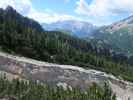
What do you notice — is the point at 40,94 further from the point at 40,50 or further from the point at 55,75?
the point at 40,50

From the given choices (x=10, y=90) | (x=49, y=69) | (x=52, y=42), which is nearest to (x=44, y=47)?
(x=52, y=42)

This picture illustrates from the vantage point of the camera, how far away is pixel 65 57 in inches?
5207

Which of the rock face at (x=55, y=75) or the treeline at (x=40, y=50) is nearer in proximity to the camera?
the rock face at (x=55, y=75)

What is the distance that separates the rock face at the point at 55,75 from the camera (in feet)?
301

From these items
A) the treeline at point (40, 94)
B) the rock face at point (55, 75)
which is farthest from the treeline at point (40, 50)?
the treeline at point (40, 94)

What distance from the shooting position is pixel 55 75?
94188mm

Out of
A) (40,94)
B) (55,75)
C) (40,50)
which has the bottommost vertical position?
(55,75)

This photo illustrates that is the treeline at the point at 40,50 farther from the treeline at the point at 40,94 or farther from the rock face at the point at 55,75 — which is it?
the treeline at the point at 40,94

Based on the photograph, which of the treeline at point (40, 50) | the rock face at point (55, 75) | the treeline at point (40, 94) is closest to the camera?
the treeline at point (40, 94)

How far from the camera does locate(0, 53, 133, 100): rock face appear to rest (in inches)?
3610

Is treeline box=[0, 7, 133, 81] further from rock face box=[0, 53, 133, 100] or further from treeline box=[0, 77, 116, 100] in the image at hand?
treeline box=[0, 77, 116, 100]

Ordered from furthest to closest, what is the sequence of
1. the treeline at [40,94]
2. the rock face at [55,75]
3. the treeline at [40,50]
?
the treeline at [40,50] → the rock face at [55,75] → the treeline at [40,94]

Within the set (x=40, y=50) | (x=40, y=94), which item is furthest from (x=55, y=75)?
(x=40, y=94)

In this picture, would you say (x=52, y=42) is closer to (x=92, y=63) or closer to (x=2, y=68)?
(x=92, y=63)
